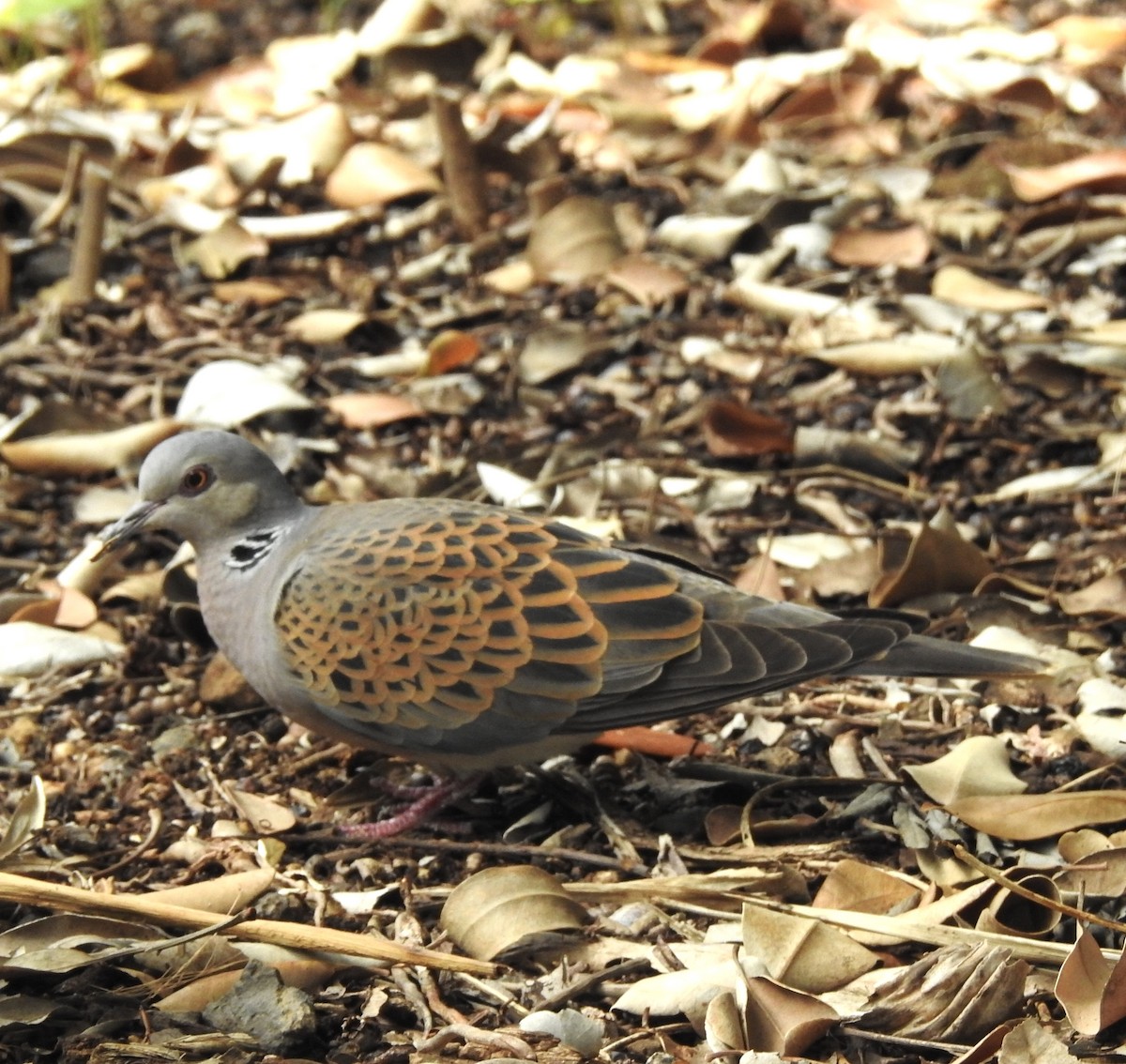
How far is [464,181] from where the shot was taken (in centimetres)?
593

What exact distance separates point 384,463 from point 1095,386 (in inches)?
79.9

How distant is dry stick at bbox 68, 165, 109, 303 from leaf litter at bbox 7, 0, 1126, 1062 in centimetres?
1

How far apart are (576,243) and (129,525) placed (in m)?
2.17

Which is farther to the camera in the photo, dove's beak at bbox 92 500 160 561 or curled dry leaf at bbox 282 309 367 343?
curled dry leaf at bbox 282 309 367 343

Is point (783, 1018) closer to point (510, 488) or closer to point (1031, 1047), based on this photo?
point (1031, 1047)

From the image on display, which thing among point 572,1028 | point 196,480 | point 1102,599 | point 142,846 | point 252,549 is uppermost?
point 196,480

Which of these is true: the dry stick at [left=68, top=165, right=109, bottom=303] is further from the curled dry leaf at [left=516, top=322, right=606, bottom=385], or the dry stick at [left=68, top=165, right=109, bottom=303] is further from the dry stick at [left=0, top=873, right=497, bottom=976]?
the dry stick at [left=0, top=873, right=497, bottom=976]

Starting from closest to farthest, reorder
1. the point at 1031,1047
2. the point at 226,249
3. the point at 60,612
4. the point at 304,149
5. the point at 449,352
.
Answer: the point at 1031,1047, the point at 60,612, the point at 449,352, the point at 226,249, the point at 304,149

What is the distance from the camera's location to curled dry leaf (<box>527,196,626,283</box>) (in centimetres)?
565

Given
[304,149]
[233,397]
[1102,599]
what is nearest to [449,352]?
[233,397]

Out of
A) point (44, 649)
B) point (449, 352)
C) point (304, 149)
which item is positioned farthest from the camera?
point (304, 149)

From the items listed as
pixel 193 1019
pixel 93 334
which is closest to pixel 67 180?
pixel 93 334

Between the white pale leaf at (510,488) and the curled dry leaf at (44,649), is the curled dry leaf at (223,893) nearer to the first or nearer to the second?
the curled dry leaf at (44,649)

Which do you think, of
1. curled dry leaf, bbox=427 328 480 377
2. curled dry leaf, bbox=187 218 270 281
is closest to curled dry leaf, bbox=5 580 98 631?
curled dry leaf, bbox=427 328 480 377
